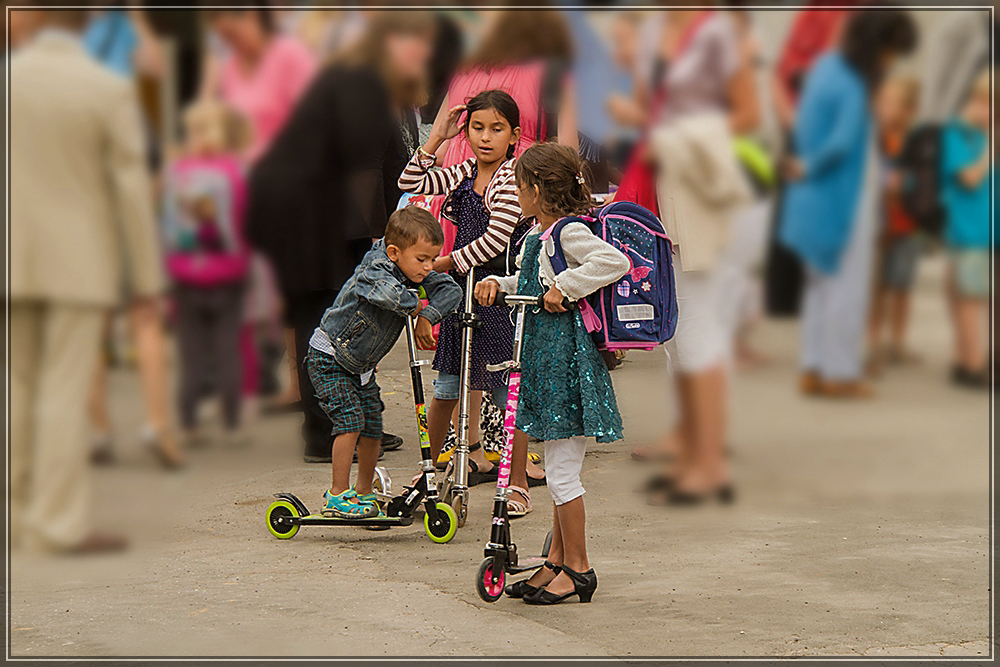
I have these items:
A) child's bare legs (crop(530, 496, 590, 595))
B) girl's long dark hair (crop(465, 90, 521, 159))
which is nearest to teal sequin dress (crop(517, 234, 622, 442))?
child's bare legs (crop(530, 496, 590, 595))

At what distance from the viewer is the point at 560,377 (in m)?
3.30

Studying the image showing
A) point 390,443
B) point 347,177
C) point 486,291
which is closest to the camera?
point 347,177

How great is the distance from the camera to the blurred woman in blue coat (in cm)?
181

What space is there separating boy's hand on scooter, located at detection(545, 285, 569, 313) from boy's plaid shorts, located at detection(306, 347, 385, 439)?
2.96 feet

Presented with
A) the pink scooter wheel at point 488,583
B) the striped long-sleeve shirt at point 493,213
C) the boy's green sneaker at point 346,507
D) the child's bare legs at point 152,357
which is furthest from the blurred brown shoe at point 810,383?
the boy's green sneaker at point 346,507

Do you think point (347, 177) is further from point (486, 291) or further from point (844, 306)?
point (486, 291)

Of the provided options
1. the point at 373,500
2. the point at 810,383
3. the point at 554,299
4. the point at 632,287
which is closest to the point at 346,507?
the point at 373,500

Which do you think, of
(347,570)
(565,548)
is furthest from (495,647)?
(347,570)

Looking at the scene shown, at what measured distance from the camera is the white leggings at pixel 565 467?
11.2 feet

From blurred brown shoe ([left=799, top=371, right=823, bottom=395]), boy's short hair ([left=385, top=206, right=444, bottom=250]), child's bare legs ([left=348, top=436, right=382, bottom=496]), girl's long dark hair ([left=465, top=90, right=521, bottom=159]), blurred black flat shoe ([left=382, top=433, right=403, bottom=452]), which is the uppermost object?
girl's long dark hair ([left=465, top=90, right=521, bottom=159])

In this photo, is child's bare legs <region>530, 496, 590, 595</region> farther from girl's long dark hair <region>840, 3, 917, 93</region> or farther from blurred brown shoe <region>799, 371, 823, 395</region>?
girl's long dark hair <region>840, 3, 917, 93</region>

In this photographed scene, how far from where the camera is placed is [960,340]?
2039 millimetres

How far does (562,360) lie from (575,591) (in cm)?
66

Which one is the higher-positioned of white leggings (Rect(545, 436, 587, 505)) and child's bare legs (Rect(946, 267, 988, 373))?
child's bare legs (Rect(946, 267, 988, 373))
